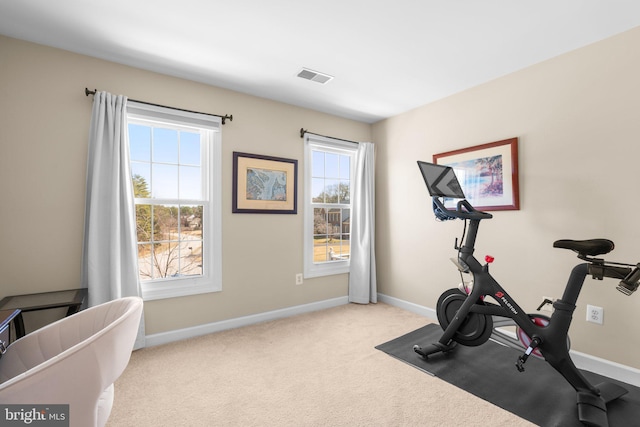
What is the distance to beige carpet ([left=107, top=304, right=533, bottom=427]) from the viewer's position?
1803mm

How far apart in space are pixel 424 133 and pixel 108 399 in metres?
3.60

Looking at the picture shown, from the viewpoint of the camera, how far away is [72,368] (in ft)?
3.57

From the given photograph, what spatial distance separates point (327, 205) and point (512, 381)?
2.57 m

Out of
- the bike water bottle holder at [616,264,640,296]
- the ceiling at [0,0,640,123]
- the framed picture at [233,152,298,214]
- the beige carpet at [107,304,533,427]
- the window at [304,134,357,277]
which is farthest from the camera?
the window at [304,134,357,277]

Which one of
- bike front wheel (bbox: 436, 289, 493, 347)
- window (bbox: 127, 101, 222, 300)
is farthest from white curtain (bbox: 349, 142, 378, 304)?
window (bbox: 127, 101, 222, 300)

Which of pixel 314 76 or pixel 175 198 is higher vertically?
pixel 314 76

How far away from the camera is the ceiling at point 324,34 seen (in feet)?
6.42

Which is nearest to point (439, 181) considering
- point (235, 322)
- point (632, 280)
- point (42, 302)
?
point (632, 280)

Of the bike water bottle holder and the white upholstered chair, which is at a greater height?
the bike water bottle holder

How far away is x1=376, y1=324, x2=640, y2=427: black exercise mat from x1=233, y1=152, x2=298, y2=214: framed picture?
6.01 feet

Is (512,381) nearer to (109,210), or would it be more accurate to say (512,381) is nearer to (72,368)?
(72,368)

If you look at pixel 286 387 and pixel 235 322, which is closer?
pixel 286 387

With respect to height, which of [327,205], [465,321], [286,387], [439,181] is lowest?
[286,387]

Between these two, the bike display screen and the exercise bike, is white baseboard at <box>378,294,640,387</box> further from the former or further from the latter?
the bike display screen
